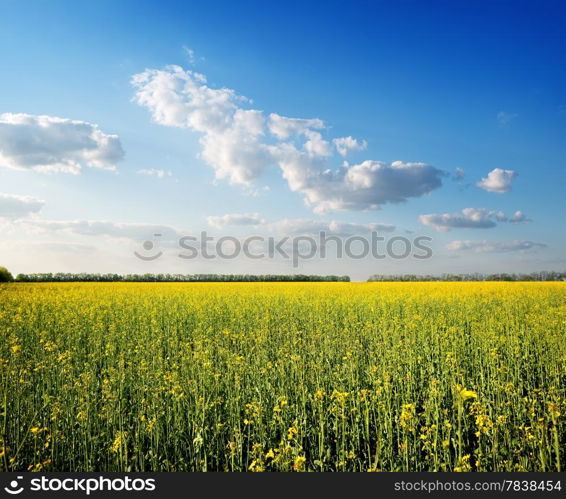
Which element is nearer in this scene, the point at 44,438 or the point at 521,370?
the point at 44,438

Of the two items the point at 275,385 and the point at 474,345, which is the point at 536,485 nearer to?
the point at 275,385

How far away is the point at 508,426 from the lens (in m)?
6.21

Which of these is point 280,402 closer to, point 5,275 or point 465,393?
point 465,393

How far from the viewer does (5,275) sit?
182 feet

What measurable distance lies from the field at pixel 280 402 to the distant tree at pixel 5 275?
47.5 metres

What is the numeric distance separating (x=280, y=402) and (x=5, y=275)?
61920 millimetres

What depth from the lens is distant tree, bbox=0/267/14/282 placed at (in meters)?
54.9

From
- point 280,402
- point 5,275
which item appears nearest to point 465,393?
point 280,402

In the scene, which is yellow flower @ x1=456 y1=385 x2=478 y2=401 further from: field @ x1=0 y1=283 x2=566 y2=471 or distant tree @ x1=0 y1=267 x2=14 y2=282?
distant tree @ x1=0 y1=267 x2=14 y2=282

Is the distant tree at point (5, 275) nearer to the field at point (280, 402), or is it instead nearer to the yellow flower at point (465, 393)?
the field at point (280, 402)

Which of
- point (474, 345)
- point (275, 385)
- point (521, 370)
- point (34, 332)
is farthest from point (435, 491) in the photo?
point (34, 332)

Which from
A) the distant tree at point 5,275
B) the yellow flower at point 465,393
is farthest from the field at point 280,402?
the distant tree at point 5,275

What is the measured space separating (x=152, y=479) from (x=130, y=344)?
7637 mm

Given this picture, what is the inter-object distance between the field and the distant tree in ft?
156
